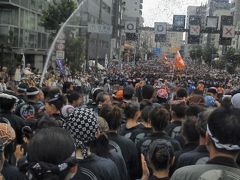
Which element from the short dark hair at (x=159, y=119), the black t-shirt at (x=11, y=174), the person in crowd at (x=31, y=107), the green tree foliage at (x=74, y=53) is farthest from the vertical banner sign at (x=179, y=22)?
the black t-shirt at (x=11, y=174)

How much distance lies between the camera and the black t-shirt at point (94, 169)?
12.6ft

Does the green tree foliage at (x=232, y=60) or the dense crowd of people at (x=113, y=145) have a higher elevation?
the dense crowd of people at (x=113, y=145)

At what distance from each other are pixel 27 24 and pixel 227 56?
167 ft

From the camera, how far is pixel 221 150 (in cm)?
315

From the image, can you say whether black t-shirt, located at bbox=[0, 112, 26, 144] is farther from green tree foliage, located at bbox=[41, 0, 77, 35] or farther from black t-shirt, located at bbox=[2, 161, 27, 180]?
green tree foliage, located at bbox=[41, 0, 77, 35]

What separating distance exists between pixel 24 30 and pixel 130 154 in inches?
1470

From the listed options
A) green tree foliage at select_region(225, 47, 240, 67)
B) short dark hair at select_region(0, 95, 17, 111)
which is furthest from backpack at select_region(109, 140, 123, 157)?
green tree foliage at select_region(225, 47, 240, 67)

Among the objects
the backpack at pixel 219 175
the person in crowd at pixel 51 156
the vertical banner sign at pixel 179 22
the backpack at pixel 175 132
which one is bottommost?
the backpack at pixel 175 132

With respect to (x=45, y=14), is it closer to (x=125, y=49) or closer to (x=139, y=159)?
(x=139, y=159)

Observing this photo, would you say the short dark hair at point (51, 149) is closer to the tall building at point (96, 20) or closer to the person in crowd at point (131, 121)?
the person in crowd at point (131, 121)

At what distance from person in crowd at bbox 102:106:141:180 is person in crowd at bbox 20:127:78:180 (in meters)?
2.42

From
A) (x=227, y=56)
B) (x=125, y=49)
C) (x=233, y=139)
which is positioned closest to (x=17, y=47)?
A: (x=233, y=139)

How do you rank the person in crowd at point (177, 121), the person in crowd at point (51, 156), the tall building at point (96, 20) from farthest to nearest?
1. the tall building at point (96, 20)
2. the person in crowd at point (177, 121)
3. the person in crowd at point (51, 156)

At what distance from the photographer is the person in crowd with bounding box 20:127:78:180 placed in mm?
2852
